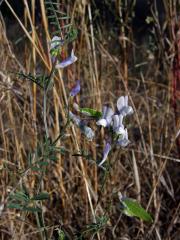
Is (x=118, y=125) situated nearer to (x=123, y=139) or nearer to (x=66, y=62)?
(x=123, y=139)

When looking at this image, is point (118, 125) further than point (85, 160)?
No

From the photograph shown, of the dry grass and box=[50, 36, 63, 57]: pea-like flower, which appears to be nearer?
box=[50, 36, 63, 57]: pea-like flower

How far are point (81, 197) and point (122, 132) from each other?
768mm

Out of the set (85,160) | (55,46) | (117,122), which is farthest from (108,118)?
(85,160)

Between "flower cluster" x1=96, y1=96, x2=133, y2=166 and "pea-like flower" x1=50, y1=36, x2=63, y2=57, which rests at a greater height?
"pea-like flower" x1=50, y1=36, x2=63, y2=57

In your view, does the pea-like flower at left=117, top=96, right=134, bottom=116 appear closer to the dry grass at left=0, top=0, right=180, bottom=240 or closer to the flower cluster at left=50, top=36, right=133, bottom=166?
the flower cluster at left=50, top=36, right=133, bottom=166

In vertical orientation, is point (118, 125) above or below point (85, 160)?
above

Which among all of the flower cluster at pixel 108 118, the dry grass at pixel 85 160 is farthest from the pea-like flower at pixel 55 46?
the dry grass at pixel 85 160

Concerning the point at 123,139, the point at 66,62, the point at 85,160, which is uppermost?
the point at 66,62

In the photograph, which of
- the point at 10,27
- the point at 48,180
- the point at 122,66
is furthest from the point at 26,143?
the point at 10,27

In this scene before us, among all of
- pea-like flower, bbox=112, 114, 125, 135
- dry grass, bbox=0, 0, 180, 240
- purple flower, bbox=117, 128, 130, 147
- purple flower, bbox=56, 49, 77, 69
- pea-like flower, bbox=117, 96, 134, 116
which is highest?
purple flower, bbox=56, 49, 77, 69

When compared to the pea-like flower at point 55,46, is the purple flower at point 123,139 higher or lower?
lower

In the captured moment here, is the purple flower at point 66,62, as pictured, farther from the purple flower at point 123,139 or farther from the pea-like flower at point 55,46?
the purple flower at point 123,139

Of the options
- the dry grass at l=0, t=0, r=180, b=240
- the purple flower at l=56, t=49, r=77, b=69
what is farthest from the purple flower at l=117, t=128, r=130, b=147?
the dry grass at l=0, t=0, r=180, b=240
